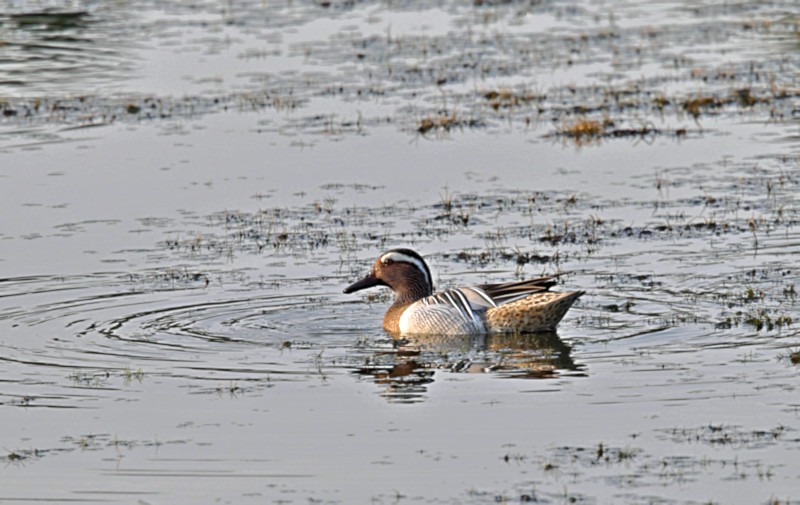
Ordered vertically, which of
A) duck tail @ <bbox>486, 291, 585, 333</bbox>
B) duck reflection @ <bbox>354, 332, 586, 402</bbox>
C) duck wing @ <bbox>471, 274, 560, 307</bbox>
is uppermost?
duck wing @ <bbox>471, 274, 560, 307</bbox>

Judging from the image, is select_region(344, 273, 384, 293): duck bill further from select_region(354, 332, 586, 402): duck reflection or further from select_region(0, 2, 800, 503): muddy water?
select_region(354, 332, 586, 402): duck reflection

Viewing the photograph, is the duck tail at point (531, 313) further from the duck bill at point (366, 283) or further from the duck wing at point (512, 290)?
the duck bill at point (366, 283)

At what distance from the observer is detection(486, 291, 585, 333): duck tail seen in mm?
11711

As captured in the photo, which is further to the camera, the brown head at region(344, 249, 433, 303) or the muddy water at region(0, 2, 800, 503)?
the brown head at region(344, 249, 433, 303)

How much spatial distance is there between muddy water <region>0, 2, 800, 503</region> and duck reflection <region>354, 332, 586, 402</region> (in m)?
0.05

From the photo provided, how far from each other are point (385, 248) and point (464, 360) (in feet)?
12.1

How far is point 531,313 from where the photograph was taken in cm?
1184

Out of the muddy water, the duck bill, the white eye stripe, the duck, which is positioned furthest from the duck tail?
the duck bill

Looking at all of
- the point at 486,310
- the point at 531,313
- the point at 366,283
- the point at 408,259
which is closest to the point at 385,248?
the point at 366,283

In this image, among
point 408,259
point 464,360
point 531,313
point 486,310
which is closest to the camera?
point 464,360

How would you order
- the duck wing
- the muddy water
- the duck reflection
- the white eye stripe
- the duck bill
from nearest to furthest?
the muddy water
the duck reflection
the duck wing
the white eye stripe
the duck bill

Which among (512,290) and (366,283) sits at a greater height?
(512,290)

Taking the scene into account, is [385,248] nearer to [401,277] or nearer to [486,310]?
[401,277]

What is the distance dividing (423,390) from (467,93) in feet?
42.9
